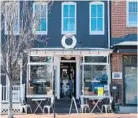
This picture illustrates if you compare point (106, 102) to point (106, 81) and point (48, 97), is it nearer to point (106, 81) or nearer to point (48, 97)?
point (106, 81)

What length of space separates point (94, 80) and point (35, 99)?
342 centimetres

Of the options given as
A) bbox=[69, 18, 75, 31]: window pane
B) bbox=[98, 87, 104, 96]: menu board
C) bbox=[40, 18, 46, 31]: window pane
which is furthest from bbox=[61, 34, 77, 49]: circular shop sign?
bbox=[98, 87, 104, 96]: menu board

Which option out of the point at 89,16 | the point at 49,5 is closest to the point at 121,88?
the point at 89,16

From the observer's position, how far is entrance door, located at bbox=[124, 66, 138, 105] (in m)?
22.9

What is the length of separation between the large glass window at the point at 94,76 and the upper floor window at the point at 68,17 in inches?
74.6

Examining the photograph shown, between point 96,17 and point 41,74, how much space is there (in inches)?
172

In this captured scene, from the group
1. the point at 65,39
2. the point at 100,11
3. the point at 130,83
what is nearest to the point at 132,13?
the point at 100,11

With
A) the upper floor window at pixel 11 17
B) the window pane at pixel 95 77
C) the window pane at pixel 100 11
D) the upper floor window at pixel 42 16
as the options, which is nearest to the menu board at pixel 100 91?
the window pane at pixel 95 77

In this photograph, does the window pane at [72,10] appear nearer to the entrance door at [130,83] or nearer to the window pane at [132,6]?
the window pane at [132,6]

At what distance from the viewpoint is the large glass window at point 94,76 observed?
2283 centimetres

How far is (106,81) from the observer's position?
23016 mm

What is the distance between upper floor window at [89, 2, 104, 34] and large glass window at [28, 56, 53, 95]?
296cm

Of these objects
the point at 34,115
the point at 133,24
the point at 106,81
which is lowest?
the point at 34,115

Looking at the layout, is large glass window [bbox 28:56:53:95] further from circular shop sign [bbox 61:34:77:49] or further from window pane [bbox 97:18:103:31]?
window pane [bbox 97:18:103:31]
